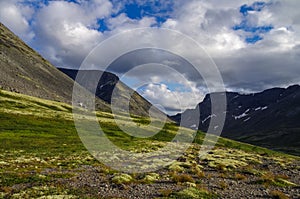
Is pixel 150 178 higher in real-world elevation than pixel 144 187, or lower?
higher

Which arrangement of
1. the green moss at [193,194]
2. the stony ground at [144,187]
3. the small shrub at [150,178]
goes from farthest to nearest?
1. the small shrub at [150,178]
2. the green moss at [193,194]
3. the stony ground at [144,187]

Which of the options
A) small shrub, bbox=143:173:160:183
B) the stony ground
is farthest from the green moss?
small shrub, bbox=143:173:160:183

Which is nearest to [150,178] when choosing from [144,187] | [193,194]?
[144,187]

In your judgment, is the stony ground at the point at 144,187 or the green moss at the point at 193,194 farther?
the green moss at the point at 193,194

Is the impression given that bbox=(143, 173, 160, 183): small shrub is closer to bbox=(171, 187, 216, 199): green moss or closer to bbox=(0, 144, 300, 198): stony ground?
bbox=(0, 144, 300, 198): stony ground

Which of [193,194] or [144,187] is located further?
[144,187]

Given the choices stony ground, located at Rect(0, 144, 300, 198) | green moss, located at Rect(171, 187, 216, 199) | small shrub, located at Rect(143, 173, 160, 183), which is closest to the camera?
stony ground, located at Rect(0, 144, 300, 198)

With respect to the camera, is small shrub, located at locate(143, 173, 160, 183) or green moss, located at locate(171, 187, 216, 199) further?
small shrub, located at locate(143, 173, 160, 183)

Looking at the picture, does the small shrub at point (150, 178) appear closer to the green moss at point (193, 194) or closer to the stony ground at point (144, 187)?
the stony ground at point (144, 187)

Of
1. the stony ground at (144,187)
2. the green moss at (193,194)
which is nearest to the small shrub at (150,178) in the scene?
the stony ground at (144,187)

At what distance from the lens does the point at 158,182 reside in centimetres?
3266

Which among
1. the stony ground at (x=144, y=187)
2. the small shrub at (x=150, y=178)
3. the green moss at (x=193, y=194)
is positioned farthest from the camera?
the small shrub at (x=150, y=178)

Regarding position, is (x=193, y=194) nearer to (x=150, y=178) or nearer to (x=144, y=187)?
(x=144, y=187)

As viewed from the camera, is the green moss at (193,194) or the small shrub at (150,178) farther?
the small shrub at (150,178)
